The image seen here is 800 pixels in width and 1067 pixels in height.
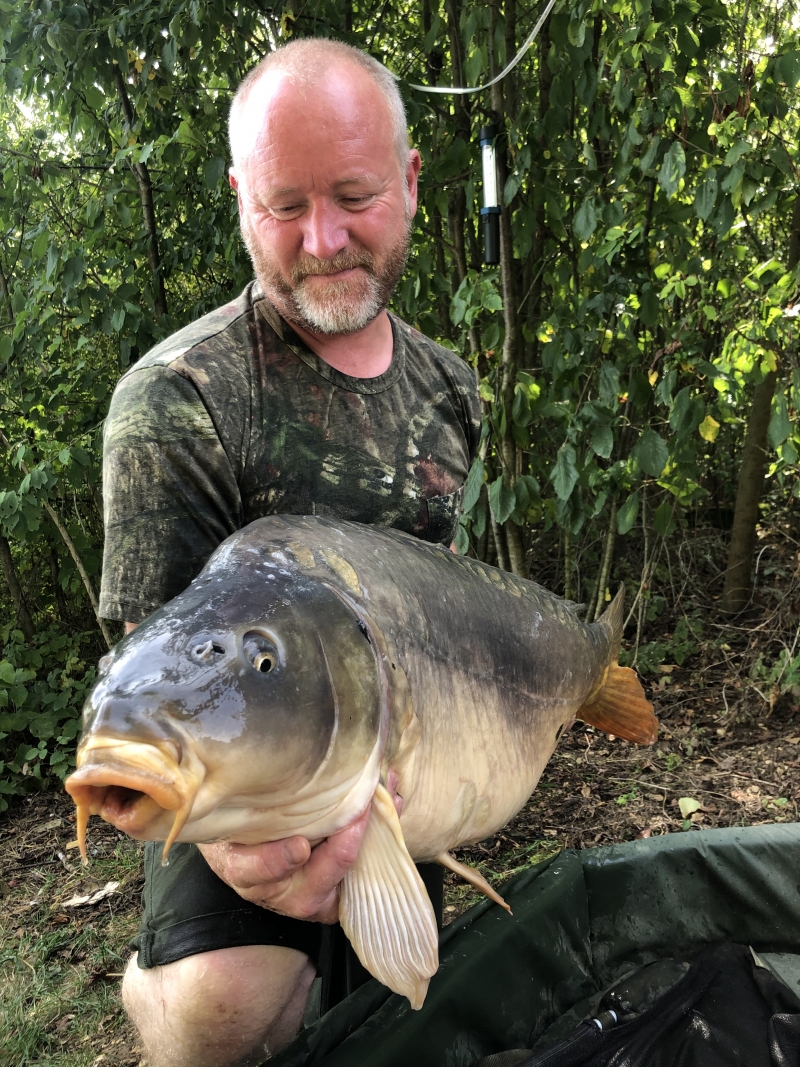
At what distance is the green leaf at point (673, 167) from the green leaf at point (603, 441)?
695mm

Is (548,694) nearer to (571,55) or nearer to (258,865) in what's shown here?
(258,865)

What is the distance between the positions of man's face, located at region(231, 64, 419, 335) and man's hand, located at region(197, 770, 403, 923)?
34.3 inches

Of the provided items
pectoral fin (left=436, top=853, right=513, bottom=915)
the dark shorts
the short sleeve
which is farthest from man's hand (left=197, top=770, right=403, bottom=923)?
Result: the short sleeve

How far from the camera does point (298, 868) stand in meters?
1.04

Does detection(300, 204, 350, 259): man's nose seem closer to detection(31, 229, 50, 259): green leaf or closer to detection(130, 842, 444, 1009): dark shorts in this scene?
detection(130, 842, 444, 1009): dark shorts

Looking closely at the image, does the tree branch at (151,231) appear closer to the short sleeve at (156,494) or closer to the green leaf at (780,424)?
the short sleeve at (156,494)

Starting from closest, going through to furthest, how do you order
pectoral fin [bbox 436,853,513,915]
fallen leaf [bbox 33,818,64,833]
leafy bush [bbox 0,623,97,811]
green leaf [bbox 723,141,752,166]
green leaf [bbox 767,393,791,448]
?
pectoral fin [bbox 436,853,513,915] → green leaf [bbox 723,141,752,166] → green leaf [bbox 767,393,791,448] → fallen leaf [bbox 33,818,64,833] → leafy bush [bbox 0,623,97,811]

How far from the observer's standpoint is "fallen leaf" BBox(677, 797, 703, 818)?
257cm

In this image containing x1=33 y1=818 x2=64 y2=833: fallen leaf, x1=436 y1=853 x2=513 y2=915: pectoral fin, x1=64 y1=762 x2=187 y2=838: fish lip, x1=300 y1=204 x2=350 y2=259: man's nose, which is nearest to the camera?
x1=64 y1=762 x2=187 y2=838: fish lip

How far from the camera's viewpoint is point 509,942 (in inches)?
67.8

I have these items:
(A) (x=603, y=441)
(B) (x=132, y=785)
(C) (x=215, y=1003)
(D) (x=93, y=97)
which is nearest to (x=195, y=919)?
(C) (x=215, y=1003)

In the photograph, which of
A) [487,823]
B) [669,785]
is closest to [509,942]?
[487,823]

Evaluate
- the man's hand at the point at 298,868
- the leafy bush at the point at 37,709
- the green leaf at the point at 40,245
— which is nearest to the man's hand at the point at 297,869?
the man's hand at the point at 298,868

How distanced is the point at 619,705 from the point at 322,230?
1.15 metres
